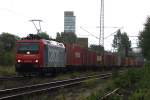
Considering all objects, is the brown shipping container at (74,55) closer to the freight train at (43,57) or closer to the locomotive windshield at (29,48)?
the freight train at (43,57)

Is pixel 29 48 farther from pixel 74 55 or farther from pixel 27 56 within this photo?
pixel 74 55

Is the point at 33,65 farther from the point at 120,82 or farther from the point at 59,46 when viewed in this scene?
the point at 120,82

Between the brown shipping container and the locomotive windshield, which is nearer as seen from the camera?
the locomotive windshield

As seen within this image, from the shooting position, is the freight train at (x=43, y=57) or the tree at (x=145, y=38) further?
the tree at (x=145, y=38)

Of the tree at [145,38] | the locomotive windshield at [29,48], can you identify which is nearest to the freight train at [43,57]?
the locomotive windshield at [29,48]

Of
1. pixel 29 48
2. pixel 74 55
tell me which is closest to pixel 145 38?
pixel 74 55

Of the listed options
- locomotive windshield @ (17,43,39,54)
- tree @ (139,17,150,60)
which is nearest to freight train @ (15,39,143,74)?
locomotive windshield @ (17,43,39,54)

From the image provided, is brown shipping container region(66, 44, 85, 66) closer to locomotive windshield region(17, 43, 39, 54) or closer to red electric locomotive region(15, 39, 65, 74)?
red electric locomotive region(15, 39, 65, 74)

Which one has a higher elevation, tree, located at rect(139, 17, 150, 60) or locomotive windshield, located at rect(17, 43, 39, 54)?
tree, located at rect(139, 17, 150, 60)

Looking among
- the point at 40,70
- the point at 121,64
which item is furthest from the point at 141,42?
the point at 40,70

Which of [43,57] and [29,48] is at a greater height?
[29,48]

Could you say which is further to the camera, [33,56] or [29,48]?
[29,48]

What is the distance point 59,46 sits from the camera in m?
34.6

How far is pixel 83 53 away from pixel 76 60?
583cm
